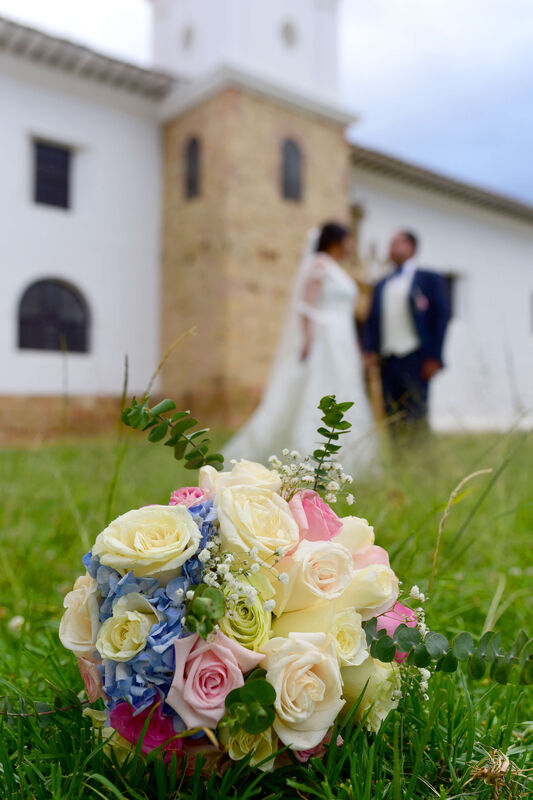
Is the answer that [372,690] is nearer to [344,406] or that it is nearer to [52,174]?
[344,406]

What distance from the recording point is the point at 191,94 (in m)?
11.7

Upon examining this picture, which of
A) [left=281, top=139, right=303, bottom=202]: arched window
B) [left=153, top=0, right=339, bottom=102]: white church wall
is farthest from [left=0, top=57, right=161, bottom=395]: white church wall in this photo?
[left=281, top=139, right=303, bottom=202]: arched window

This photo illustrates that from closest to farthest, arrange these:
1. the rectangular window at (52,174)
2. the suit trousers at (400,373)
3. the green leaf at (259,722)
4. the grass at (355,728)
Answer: the green leaf at (259,722), the grass at (355,728), the suit trousers at (400,373), the rectangular window at (52,174)

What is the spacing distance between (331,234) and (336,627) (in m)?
5.09

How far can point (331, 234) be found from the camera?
568cm

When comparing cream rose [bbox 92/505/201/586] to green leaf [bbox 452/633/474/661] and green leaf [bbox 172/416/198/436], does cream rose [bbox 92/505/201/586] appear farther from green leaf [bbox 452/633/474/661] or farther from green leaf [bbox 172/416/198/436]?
green leaf [bbox 452/633/474/661]

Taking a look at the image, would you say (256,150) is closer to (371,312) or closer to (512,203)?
(371,312)

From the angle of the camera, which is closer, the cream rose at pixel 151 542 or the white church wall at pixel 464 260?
the cream rose at pixel 151 542

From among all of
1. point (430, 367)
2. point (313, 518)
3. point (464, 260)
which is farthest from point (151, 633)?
point (464, 260)

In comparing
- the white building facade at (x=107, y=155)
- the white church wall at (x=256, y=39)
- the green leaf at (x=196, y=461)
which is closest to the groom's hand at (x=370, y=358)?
the green leaf at (x=196, y=461)

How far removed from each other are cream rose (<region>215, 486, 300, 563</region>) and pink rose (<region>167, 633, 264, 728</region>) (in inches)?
4.4

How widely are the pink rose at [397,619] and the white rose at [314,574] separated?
12 centimetres

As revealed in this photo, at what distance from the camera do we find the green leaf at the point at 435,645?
0.90 m

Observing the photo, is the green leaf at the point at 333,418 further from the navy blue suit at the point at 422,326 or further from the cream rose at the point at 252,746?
the navy blue suit at the point at 422,326
